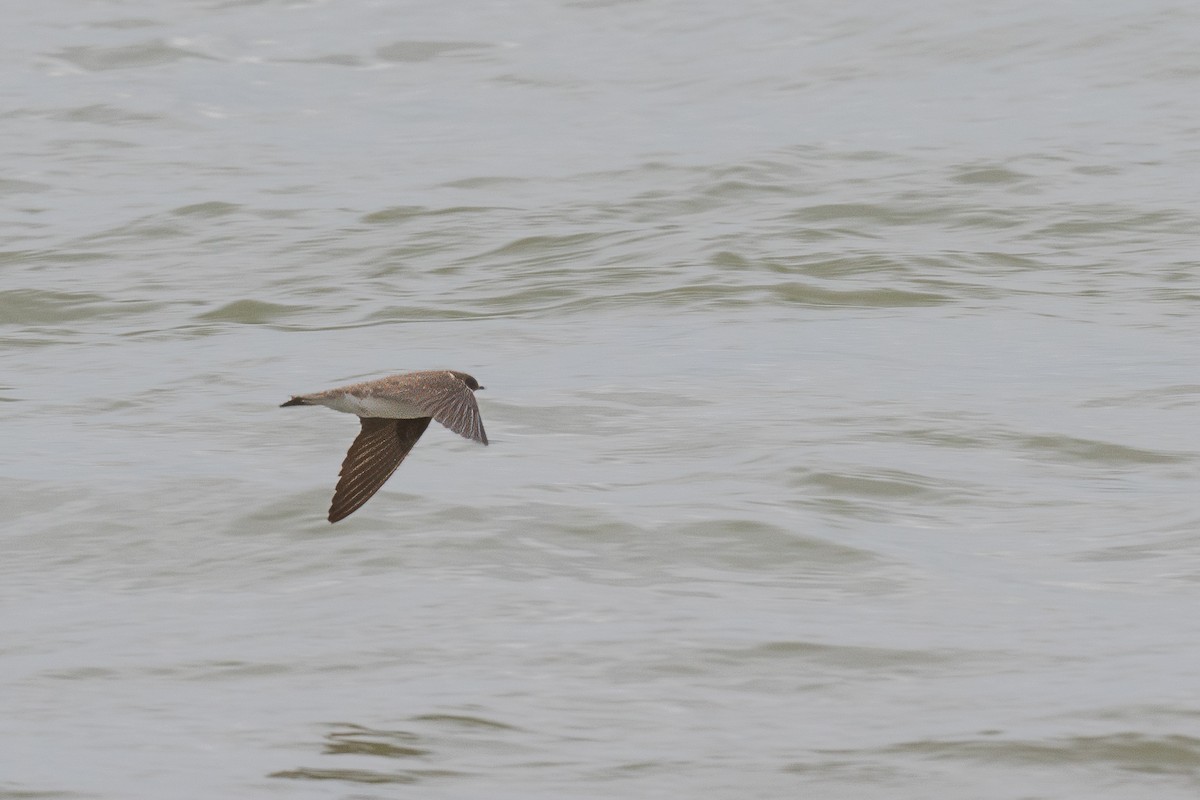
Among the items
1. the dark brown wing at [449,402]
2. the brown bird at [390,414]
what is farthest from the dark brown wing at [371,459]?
the dark brown wing at [449,402]

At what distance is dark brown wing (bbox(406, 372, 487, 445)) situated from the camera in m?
6.36

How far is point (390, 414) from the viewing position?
23.2ft

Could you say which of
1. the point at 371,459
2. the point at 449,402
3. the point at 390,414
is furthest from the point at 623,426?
the point at 449,402

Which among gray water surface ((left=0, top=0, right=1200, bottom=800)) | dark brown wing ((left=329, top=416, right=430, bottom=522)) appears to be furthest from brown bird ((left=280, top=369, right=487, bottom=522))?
gray water surface ((left=0, top=0, right=1200, bottom=800))

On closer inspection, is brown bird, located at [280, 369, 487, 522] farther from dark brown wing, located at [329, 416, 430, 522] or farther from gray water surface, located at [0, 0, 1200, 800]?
gray water surface, located at [0, 0, 1200, 800]

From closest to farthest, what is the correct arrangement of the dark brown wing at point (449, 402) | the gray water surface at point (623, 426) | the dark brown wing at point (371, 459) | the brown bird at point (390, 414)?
the gray water surface at point (623, 426) → the dark brown wing at point (449, 402) → the brown bird at point (390, 414) → the dark brown wing at point (371, 459)

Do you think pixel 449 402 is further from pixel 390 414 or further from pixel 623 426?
pixel 623 426

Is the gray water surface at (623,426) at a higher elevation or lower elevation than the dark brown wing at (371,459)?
lower

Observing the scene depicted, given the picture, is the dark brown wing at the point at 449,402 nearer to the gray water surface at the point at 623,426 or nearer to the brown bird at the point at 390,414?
the brown bird at the point at 390,414

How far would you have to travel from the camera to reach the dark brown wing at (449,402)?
6359 millimetres

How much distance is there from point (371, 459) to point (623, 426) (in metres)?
2.63

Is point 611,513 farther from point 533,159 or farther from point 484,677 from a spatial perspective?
point 533,159

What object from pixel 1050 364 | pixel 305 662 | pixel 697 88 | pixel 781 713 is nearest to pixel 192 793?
pixel 305 662

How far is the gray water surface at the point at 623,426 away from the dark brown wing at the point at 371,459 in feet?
1.26
